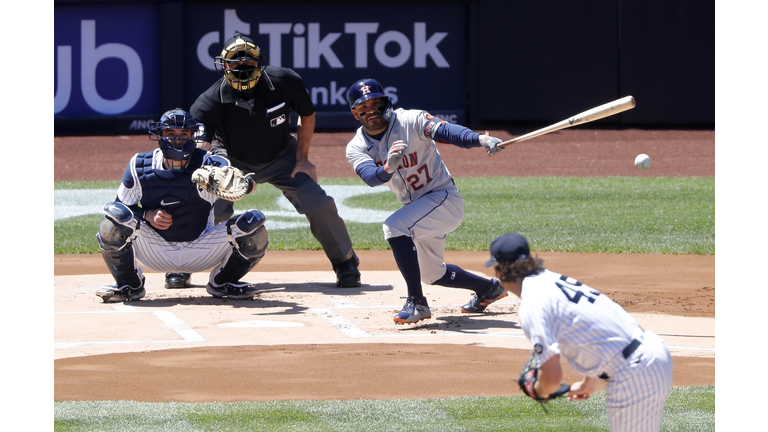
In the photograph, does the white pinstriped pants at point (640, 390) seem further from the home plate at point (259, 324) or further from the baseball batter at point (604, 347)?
the home plate at point (259, 324)

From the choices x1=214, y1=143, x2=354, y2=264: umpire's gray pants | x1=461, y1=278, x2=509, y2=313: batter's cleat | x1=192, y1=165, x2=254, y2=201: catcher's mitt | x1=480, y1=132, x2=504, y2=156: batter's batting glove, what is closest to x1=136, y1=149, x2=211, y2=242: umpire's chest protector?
x1=192, y1=165, x2=254, y2=201: catcher's mitt

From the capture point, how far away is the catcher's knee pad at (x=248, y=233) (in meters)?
7.57

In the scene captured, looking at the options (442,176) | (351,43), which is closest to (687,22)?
(351,43)

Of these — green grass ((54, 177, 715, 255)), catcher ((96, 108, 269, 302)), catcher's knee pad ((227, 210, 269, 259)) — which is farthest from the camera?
green grass ((54, 177, 715, 255))

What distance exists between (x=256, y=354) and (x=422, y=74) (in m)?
17.1

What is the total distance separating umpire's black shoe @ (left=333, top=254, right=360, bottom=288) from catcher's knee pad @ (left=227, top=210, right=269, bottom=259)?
114cm

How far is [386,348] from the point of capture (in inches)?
243

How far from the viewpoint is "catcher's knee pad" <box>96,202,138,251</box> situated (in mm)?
7281

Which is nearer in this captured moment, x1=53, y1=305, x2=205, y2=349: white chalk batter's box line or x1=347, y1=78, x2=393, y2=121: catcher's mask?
x1=53, y1=305, x2=205, y2=349: white chalk batter's box line

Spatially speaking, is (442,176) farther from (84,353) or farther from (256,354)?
(84,353)

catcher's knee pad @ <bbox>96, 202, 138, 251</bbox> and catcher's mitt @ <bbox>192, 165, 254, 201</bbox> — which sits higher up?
catcher's mitt @ <bbox>192, 165, 254, 201</bbox>

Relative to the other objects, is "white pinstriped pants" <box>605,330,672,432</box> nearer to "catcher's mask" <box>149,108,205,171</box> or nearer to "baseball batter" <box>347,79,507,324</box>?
"baseball batter" <box>347,79,507,324</box>

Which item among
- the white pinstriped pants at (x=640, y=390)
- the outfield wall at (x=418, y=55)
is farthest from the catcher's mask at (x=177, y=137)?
the outfield wall at (x=418, y=55)

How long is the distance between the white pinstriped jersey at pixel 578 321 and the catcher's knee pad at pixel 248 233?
431 cm
